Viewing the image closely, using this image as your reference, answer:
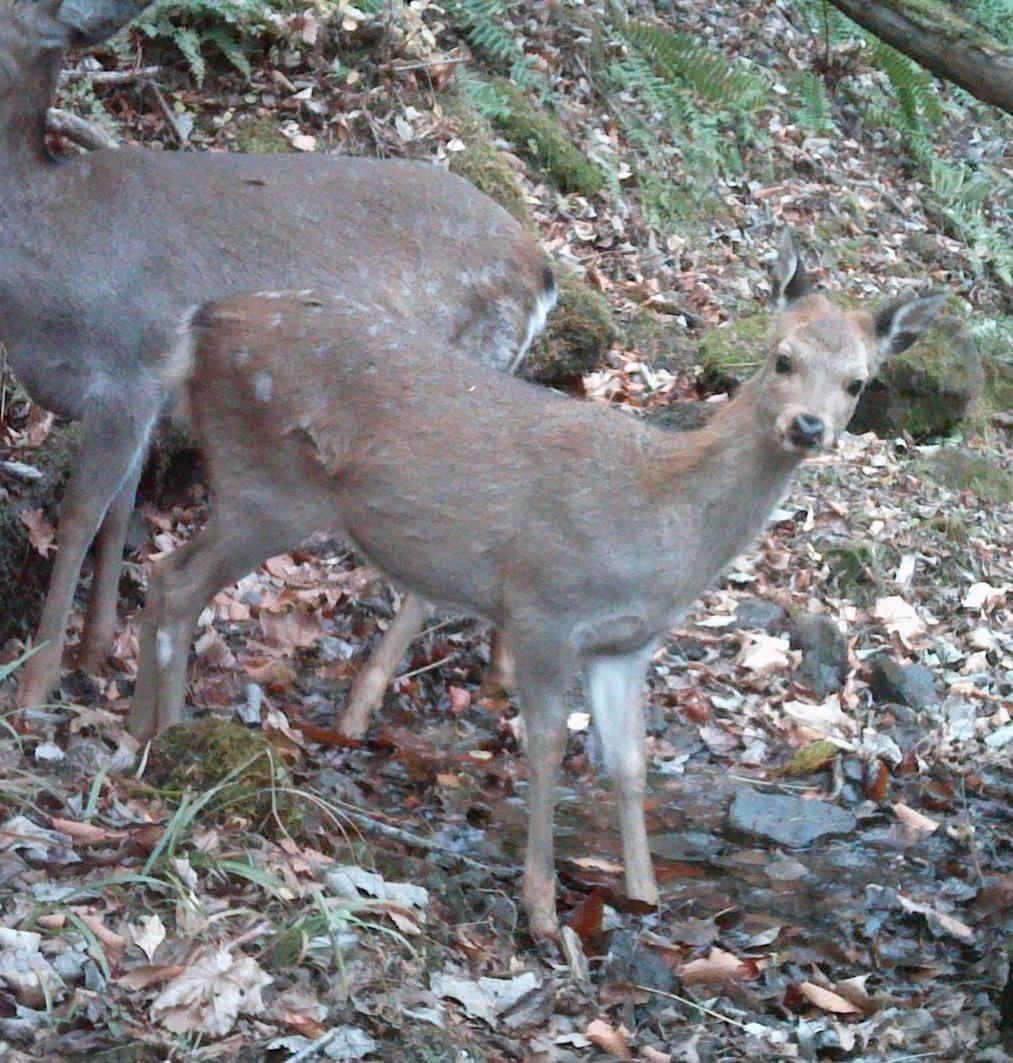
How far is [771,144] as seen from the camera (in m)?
14.7

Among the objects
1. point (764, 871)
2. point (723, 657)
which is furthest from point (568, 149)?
point (764, 871)

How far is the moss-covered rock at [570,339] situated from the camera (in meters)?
9.48

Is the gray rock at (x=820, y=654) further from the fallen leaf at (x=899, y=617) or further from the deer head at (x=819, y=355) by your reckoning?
the deer head at (x=819, y=355)

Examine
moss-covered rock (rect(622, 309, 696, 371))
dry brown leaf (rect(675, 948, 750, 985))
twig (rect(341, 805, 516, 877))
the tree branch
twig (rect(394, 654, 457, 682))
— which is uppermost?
the tree branch

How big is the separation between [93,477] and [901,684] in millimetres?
3813

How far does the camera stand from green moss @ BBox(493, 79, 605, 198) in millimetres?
12203

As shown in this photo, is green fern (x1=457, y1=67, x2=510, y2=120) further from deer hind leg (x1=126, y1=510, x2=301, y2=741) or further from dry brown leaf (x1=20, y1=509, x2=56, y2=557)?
deer hind leg (x1=126, y1=510, x2=301, y2=741)

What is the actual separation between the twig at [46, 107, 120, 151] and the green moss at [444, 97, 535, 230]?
260 cm

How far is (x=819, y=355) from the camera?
5.84 meters

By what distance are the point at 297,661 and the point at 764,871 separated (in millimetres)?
2331

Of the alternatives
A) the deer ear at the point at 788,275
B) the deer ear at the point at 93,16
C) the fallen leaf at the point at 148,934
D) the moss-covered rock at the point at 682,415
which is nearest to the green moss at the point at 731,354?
the moss-covered rock at the point at 682,415

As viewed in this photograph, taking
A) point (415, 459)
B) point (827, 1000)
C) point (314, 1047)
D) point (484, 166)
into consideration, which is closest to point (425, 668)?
point (415, 459)

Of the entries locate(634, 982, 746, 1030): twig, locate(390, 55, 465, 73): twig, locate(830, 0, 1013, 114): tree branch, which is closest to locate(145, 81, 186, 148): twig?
locate(390, 55, 465, 73): twig

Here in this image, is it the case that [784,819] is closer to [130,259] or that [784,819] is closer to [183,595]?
[183,595]
